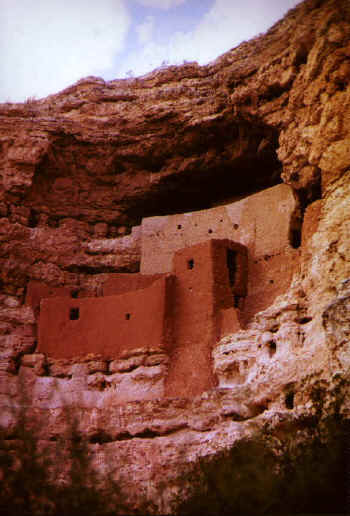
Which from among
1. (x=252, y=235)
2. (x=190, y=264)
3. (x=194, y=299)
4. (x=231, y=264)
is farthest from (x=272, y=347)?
(x=252, y=235)

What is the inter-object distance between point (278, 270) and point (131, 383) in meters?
3.98

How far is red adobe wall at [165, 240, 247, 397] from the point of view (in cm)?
1589

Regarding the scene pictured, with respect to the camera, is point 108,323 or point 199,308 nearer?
point 199,308

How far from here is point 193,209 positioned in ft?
74.9

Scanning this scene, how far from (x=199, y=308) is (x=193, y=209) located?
6651mm

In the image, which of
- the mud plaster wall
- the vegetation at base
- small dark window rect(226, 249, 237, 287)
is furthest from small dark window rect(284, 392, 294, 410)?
small dark window rect(226, 249, 237, 287)

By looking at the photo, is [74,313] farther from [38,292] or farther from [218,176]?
[218,176]

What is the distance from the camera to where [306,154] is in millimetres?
15891

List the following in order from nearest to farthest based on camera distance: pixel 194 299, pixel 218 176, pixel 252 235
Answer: pixel 194 299
pixel 252 235
pixel 218 176

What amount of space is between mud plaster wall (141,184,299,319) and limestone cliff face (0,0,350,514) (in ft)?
1.83

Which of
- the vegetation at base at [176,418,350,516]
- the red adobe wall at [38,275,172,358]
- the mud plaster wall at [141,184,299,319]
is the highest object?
the mud plaster wall at [141,184,299,319]

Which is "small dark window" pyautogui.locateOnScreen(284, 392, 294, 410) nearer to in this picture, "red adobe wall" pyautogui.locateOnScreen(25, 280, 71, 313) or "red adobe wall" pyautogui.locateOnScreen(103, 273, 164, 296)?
"red adobe wall" pyautogui.locateOnScreen(103, 273, 164, 296)

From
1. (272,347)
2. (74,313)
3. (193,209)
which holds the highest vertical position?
(193,209)

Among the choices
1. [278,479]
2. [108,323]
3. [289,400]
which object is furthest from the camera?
[108,323]
